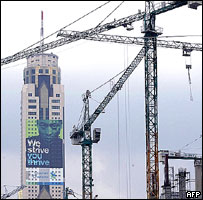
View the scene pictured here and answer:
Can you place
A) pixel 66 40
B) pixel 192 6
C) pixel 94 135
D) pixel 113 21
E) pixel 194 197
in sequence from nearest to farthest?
pixel 192 6 → pixel 194 197 → pixel 113 21 → pixel 66 40 → pixel 94 135

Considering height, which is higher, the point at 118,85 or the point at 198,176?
the point at 118,85

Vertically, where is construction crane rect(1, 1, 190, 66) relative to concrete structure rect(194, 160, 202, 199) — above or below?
above

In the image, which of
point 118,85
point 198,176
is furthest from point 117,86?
point 198,176

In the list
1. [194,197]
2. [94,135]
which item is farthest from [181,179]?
[194,197]

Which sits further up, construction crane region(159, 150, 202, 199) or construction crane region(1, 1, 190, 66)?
construction crane region(1, 1, 190, 66)

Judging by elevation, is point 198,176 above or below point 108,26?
below

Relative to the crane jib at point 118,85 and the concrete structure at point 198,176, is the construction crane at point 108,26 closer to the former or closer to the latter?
the crane jib at point 118,85

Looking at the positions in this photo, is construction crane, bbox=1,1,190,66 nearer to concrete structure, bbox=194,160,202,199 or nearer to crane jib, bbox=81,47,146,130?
crane jib, bbox=81,47,146,130

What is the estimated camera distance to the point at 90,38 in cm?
13512

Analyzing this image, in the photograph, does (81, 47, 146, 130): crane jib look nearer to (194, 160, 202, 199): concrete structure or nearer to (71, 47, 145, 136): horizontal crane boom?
(71, 47, 145, 136): horizontal crane boom

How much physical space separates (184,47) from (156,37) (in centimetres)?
1138

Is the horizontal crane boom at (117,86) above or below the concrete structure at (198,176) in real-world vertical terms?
above

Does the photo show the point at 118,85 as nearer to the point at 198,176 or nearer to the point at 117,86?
the point at 117,86

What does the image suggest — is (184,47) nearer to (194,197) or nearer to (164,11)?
(164,11)
